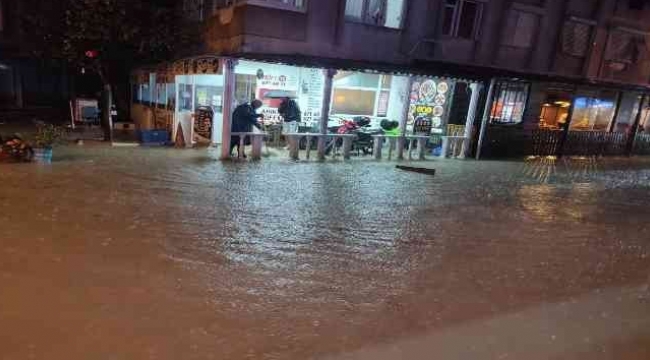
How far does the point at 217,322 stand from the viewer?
157 inches

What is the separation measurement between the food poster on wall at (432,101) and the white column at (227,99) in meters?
7.65

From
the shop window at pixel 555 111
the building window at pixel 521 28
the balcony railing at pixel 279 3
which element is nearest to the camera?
the balcony railing at pixel 279 3

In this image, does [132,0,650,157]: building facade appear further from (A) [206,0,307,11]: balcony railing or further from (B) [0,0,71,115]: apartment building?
(B) [0,0,71,115]: apartment building

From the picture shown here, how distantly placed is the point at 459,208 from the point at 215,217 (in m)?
4.62

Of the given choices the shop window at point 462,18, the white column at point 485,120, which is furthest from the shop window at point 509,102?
the shop window at point 462,18

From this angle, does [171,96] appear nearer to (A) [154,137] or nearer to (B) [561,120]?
(A) [154,137]

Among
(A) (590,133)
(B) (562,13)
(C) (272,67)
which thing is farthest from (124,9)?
(A) (590,133)

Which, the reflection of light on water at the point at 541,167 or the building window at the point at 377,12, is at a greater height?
the building window at the point at 377,12

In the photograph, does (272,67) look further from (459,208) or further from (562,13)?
(562,13)

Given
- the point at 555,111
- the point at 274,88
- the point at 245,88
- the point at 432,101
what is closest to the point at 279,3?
the point at 274,88

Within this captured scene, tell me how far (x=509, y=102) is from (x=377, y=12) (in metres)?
6.27

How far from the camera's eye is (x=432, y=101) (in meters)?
16.8

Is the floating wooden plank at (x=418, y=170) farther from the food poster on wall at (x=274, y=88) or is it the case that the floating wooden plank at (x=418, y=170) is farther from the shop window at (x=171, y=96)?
the shop window at (x=171, y=96)

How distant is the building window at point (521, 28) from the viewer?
16.4 meters
